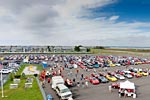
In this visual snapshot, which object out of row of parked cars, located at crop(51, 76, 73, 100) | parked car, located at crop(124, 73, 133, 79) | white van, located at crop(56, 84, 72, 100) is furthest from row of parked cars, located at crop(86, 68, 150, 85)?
white van, located at crop(56, 84, 72, 100)

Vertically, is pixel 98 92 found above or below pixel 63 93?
below

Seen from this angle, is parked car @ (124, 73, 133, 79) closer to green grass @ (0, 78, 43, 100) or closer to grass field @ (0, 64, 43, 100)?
grass field @ (0, 64, 43, 100)

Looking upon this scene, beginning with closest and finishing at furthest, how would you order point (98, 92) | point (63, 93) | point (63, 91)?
1. point (63, 93)
2. point (63, 91)
3. point (98, 92)

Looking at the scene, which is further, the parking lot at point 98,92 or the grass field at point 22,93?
the parking lot at point 98,92

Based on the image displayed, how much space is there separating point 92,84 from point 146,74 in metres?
17.3

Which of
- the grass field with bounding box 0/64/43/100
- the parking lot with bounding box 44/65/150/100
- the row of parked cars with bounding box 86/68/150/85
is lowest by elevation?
the parking lot with bounding box 44/65/150/100

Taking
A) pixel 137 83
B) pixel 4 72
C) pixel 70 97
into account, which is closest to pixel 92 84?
pixel 137 83

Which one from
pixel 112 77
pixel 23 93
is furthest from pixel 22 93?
pixel 112 77

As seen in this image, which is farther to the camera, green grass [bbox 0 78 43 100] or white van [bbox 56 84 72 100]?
green grass [bbox 0 78 43 100]

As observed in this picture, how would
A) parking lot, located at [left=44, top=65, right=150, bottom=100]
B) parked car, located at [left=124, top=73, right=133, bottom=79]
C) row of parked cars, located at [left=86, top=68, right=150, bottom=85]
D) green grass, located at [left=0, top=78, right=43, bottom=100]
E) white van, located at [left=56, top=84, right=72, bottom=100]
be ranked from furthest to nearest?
1. parked car, located at [left=124, top=73, right=133, bottom=79]
2. row of parked cars, located at [left=86, top=68, right=150, bottom=85]
3. parking lot, located at [left=44, top=65, right=150, bottom=100]
4. green grass, located at [left=0, top=78, right=43, bottom=100]
5. white van, located at [left=56, top=84, right=72, bottom=100]

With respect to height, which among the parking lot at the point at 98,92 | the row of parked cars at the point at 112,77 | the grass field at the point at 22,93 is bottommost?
the parking lot at the point at 98,92

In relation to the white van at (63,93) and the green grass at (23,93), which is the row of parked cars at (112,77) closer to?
the white van at (63,93)

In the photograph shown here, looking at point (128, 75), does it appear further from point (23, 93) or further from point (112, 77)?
point (23, 93)

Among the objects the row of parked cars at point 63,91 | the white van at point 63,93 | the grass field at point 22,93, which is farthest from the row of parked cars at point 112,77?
the grass field at point 22,93
